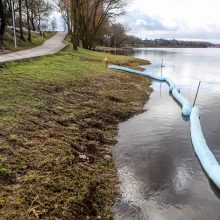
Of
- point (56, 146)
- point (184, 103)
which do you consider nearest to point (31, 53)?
point (184, 103)

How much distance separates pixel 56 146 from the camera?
277 inches

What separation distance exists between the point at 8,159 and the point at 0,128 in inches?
57.7

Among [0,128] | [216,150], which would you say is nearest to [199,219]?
[216,150]

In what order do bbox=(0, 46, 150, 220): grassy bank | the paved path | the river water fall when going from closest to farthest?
bbox=(0, 46, 150, 220): grassy bank
the river water
the paved path

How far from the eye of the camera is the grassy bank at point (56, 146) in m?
5.04

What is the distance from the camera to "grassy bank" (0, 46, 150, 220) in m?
5.04

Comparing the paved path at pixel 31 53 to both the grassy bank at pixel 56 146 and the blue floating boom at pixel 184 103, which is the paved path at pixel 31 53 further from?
the blue floating boom at pixel 184 103

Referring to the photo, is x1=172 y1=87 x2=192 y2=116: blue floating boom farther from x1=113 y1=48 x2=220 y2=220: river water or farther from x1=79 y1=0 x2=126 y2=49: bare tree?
x1=79 y1=0 x2=126 y2=49: bare tree

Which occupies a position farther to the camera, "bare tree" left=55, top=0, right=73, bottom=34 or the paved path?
"bare tree" left=55, top=0, right=73, bottom=34

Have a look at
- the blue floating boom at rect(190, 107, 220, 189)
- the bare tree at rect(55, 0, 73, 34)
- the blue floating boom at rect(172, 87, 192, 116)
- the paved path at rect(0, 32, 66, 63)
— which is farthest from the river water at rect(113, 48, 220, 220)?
the bare tree at rect(55, 0, 73, 34)

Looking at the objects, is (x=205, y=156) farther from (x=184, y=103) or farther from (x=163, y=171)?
(x=184, y=103)

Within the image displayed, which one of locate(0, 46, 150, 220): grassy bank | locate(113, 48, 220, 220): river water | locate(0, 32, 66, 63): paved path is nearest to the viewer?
locate(0, 46, 150, 220): grassy bank

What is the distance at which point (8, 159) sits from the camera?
591cm

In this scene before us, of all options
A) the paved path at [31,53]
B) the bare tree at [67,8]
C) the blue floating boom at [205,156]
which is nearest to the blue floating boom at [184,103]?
the blue floating boom at [205,156]
